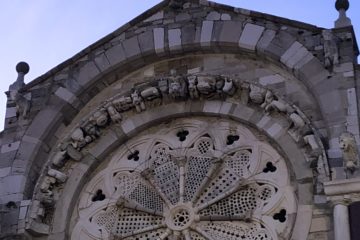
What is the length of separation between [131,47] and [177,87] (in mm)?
1242

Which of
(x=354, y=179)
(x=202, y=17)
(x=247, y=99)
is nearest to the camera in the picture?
(x=354, y=179)

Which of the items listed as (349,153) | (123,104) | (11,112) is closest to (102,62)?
(123,104)

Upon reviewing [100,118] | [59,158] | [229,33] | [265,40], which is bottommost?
[59,158]

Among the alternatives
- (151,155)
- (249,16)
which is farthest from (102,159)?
(249,16)

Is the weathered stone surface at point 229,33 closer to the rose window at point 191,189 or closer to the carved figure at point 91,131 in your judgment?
the rose window at point 191,189

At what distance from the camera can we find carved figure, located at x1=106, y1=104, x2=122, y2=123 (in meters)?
14.3

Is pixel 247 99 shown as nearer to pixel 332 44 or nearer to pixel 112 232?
pixel 332 44

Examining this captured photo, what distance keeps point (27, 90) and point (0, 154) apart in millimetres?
1276

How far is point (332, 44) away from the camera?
13109 mm

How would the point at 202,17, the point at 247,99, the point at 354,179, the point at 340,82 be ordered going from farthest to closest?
the point at 202,17 < the point at 247,99 < the point at 340,82 < the point at 354,179

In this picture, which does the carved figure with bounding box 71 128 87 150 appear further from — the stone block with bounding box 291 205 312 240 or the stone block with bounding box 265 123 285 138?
the stone block with bounding box 291 205 312 240

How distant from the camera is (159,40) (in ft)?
48.0

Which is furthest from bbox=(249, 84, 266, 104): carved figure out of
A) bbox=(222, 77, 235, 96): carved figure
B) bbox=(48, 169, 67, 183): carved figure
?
bbox=(48, 169, 67, 183): carved figure

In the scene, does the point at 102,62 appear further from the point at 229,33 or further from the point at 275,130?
the point at 275,130
